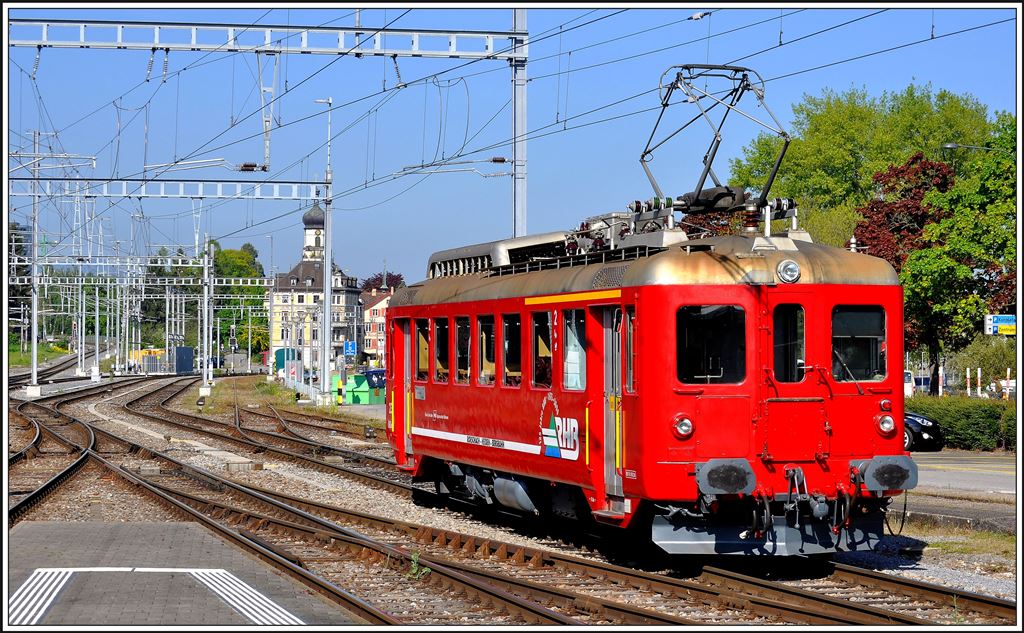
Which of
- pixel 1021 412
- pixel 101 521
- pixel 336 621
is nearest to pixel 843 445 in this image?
pixel 1021 412

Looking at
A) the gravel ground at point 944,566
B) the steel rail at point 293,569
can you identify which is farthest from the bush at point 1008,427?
the steel rail at point 293,569

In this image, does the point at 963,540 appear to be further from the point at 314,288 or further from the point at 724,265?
the point at 314,288

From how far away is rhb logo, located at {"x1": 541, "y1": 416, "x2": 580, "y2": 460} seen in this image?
13641 mm

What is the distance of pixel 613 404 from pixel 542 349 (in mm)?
1869

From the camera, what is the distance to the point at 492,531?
54.1 feet

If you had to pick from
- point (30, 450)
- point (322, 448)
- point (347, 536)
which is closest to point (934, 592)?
point (347, 536)

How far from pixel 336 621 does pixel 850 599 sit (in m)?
4.31

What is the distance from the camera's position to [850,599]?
37.1 feet

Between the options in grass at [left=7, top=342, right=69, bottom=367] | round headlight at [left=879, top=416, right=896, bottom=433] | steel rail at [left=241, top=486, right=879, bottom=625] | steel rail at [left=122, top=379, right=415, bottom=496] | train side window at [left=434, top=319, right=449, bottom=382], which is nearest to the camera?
steel rail at [left=241, top=486, right=879, bottom=625]

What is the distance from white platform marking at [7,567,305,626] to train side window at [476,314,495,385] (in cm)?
433

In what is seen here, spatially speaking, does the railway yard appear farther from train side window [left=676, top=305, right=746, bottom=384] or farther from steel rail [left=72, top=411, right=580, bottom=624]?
train side window [left=676, top=305, right=746, bottom=384]

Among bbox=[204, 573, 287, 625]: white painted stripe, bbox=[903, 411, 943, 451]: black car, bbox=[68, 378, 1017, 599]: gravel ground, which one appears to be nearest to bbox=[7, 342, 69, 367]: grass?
bbox=[903, 411, 943, 451]: black car

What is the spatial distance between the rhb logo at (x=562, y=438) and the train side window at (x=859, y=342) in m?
2.73

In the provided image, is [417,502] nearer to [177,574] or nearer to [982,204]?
[177,574]
